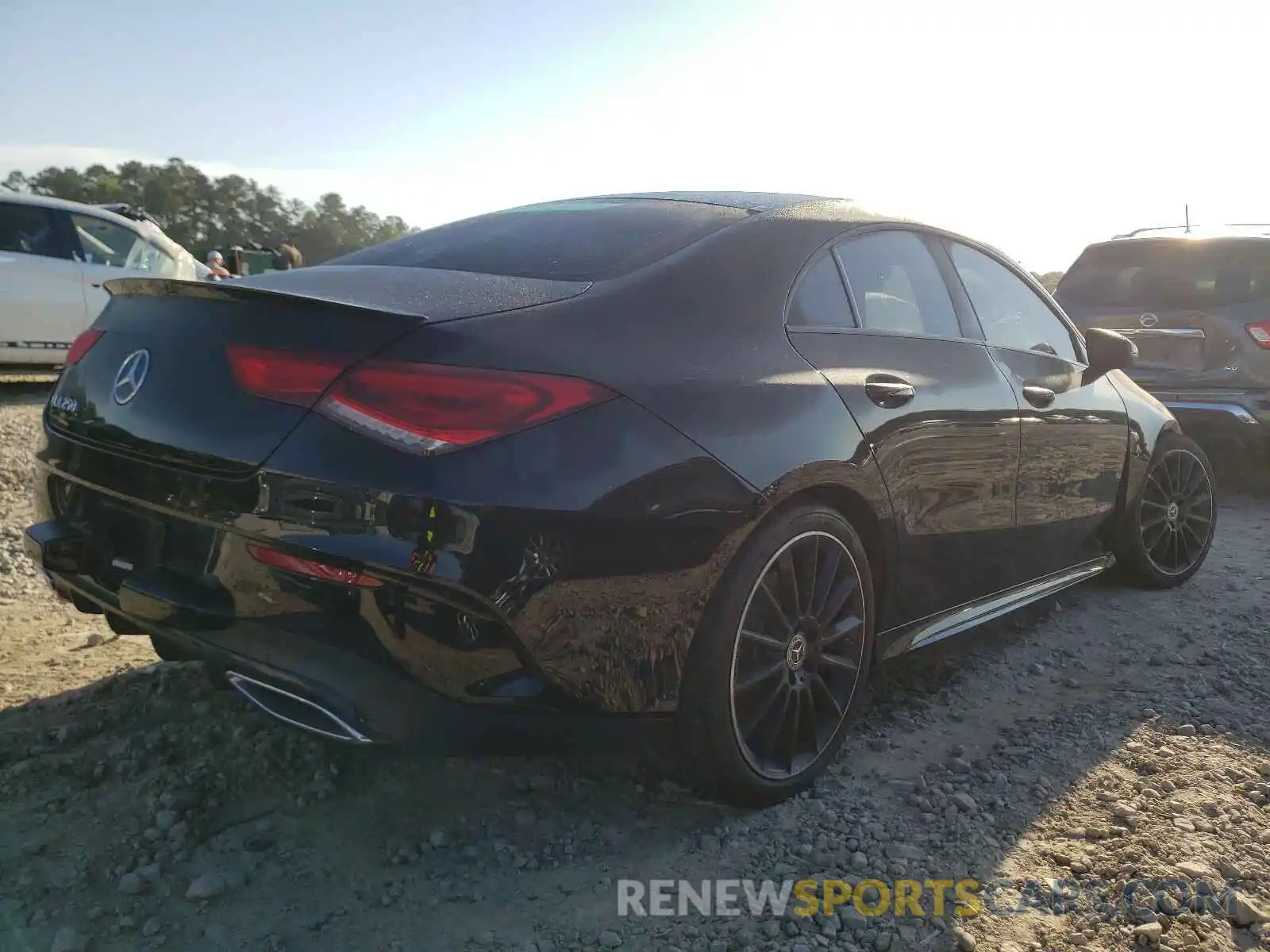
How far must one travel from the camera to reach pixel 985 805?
2.62 meters

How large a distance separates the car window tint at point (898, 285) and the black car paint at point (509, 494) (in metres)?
0.41

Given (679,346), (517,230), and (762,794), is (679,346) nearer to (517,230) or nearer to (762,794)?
(517,230)

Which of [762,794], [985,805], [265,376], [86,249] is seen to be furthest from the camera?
[86,249]

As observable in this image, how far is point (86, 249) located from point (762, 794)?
7.92 metres

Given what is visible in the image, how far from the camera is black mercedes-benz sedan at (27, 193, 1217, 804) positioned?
6.23 feet

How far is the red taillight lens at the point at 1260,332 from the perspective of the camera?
5895 millimetres

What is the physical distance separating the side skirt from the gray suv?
256 centimetres

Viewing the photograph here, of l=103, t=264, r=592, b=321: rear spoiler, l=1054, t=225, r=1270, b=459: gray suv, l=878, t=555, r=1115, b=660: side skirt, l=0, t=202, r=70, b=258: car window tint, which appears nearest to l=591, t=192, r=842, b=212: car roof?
l=103, t=264, r=592, b=321: rear spoiler

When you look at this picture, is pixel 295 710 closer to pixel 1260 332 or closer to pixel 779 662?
pixel 779 662

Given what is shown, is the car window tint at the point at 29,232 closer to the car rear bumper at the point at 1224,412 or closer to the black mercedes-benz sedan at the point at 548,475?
the black mercedes-benz sedan at the point at 548,475

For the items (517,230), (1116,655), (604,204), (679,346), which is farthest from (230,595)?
(1116,655)

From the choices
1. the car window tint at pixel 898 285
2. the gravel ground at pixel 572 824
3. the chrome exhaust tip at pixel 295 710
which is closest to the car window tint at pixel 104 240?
the gravel ground at pixel 572 824

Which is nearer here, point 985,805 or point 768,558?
point 768,558

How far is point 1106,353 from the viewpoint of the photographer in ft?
12.9
